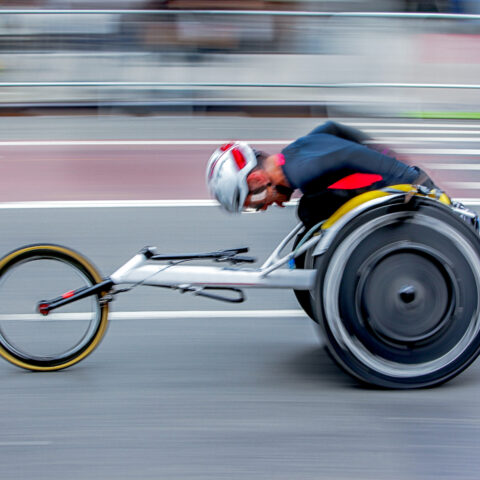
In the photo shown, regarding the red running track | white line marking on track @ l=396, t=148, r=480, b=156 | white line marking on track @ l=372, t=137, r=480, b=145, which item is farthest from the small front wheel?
white line marking on track @ l=372, t=137, r=480, b=145

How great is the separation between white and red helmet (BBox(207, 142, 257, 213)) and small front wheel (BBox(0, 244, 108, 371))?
2.43 ft

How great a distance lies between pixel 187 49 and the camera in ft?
38.0

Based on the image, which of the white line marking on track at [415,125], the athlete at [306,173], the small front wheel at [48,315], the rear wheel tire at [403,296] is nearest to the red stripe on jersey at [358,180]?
the athlete at [306,173]

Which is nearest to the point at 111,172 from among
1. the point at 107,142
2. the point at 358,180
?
the point at 107,142

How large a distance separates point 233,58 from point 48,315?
26.0 feet

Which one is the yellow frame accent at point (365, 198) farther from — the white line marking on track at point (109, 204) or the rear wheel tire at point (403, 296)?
the white line marking on track at point (109, 204)

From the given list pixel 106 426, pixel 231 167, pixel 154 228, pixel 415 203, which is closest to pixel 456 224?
pixel 415 203

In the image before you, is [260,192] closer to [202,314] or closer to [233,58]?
[202,314]

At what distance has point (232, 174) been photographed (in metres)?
3.98

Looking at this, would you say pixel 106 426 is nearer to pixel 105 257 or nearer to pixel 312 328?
pixel 312 328

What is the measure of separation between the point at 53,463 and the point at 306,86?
8.88m

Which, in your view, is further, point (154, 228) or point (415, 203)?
point (154, 228)

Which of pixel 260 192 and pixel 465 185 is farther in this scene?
pixel 465 185

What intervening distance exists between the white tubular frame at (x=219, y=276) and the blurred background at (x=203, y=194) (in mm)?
482
